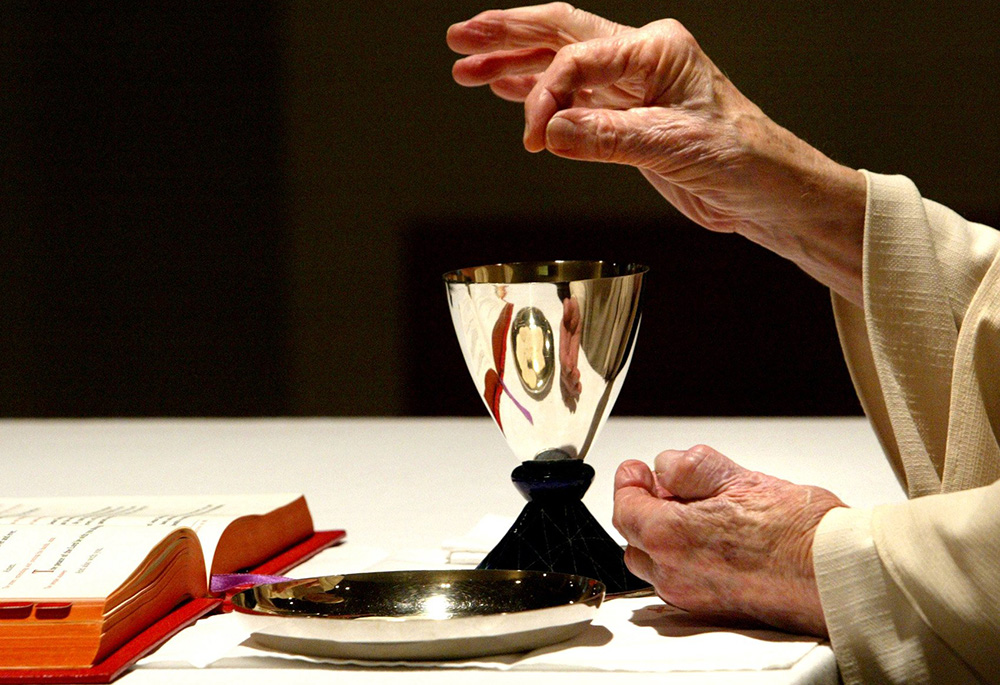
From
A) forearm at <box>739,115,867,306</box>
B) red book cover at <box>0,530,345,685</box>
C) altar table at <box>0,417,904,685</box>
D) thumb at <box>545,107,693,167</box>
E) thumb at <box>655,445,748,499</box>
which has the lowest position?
altar table at <box>0,417,904,685</box>

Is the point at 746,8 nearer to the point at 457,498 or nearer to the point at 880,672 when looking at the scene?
the point at 457,498

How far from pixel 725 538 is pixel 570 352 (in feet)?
0.49

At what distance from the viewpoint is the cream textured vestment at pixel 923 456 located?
0.66m

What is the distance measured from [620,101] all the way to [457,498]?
0.37 m

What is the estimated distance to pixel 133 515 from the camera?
0.91 meters

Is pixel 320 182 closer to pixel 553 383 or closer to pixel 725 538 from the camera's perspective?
pixel 553 383

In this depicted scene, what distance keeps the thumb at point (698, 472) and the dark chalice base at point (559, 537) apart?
0.07 metres

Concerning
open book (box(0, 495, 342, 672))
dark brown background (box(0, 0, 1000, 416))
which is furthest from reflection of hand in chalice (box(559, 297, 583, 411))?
dark brown background (box(0, 0, 1000, 416))

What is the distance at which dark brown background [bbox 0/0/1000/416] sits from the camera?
12.2 ft

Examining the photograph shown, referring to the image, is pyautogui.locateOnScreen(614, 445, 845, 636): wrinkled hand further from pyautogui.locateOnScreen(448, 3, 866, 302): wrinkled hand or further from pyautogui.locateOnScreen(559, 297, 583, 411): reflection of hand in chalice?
pyautogui.locateOnScreen(448, 3, 866, 302): wrinkled hand

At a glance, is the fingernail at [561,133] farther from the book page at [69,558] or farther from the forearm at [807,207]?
the book page at [69,558]

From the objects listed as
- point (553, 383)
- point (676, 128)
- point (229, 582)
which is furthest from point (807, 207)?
point (229, 582)

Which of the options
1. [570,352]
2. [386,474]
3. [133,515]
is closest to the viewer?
[570,352]

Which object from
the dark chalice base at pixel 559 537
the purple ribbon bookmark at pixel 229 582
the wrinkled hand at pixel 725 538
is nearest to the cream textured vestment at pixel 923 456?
the wrinkled hand at pixel 725 538
